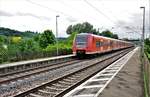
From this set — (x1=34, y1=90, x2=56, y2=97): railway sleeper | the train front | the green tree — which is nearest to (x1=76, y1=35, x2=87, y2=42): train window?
the train front

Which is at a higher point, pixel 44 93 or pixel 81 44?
pixel 81 44

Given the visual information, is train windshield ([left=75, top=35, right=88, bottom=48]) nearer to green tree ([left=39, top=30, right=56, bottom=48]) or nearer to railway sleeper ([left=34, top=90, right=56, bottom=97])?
railway sleeper ([left=34, top=90, right=56, bottom=97])

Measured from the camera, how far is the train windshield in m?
35.8

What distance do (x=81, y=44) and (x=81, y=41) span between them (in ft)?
1.20

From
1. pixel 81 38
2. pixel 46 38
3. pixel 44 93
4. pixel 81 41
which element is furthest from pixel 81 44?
pixel 46 38

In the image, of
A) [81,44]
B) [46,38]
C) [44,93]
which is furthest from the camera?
[46,38]

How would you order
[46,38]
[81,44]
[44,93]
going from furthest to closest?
[46,38], [81,44], [44,93]

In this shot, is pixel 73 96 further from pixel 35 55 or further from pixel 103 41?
pixel 103 41

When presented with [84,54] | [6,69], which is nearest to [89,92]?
[6,69]

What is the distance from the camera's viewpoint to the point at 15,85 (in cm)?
1520

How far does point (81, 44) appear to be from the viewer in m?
36.2

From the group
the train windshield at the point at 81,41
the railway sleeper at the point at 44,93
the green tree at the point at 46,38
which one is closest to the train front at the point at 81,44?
the train windshield at the point at 81,41

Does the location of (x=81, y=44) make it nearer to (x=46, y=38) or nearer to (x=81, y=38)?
(x=81, y=38)

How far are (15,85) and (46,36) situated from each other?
336 ft
